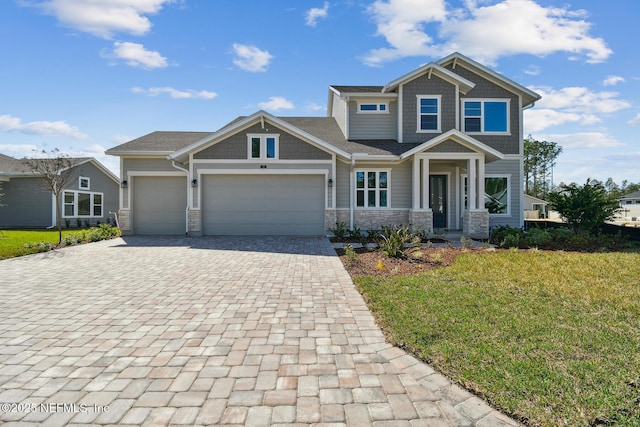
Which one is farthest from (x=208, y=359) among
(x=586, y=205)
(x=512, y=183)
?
(x=512, y=183)

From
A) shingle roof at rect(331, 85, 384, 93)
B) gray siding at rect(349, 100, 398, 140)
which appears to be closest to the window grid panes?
gray siding at rect(349, 100, 398, 140)

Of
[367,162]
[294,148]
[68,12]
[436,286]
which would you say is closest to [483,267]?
[436,286]

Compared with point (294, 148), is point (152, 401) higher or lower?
lower

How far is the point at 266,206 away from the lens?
43.3 ft

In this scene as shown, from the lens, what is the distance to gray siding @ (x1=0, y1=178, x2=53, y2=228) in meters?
19.3

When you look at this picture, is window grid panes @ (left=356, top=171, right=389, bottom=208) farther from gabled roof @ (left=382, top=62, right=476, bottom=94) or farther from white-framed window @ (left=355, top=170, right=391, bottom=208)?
gabled roof @ (left=382, top=62, right=476, bottom=94)

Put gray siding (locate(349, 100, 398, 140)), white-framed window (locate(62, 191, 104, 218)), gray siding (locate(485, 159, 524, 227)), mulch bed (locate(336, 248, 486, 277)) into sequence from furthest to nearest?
white-framed window (locate(62, 191, 104, 218))
gray siding (locate(349, 100, 398, 140))
gray siding (locate(485, 159, 524, 227))
mulch bed (locate(336, 248, 486, 277))

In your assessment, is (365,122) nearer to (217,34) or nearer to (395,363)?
(217,34)

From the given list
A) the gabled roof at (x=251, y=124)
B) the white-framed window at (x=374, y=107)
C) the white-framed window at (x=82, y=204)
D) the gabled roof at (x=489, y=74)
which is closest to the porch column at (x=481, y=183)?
the white-framed window at (x=374, y=107)

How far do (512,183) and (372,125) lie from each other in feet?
23.0

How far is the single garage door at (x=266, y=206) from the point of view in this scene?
13.1 metres

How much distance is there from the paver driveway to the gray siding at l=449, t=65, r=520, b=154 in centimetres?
1240

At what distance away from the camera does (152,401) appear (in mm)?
2441

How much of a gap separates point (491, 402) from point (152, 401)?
2552mm
